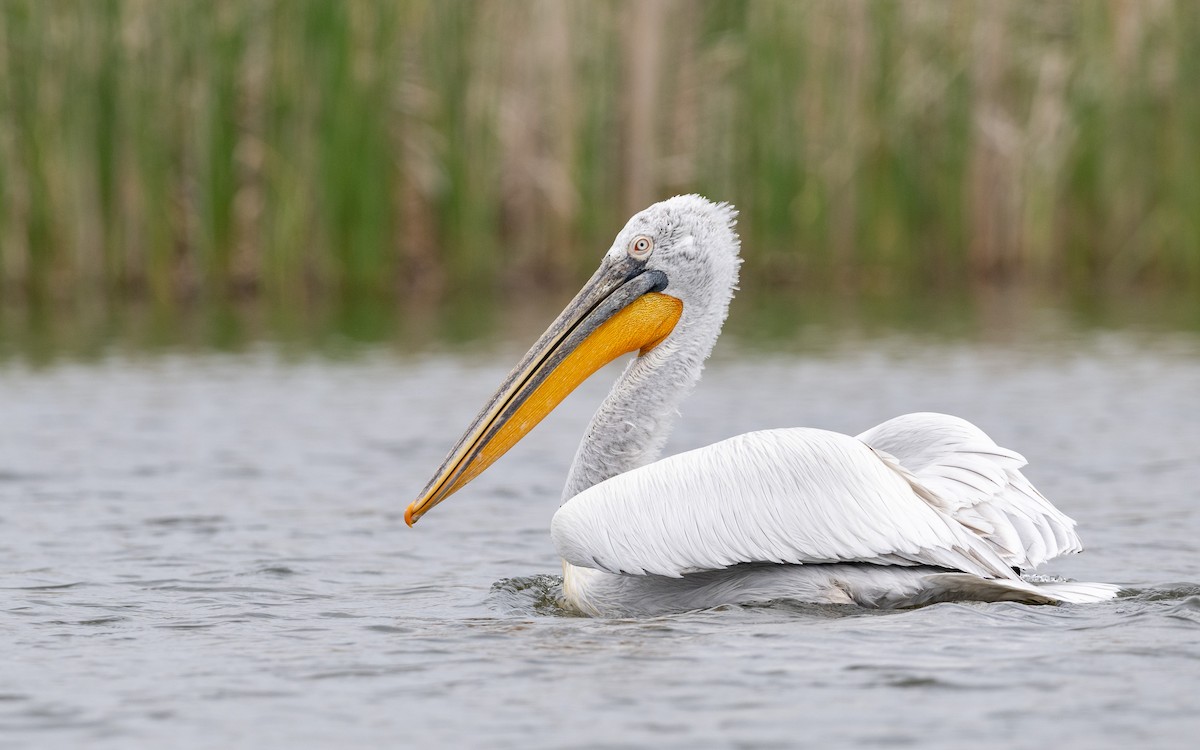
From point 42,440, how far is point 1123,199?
9128 mm

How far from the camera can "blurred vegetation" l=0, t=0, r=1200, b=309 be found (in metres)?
13.3

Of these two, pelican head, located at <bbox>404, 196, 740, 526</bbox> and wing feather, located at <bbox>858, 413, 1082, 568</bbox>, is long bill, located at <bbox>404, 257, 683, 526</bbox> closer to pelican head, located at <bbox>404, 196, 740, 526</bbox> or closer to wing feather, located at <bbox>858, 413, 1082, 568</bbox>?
pelican head, located at <bbox>404, 196, 740, 526</bbox>

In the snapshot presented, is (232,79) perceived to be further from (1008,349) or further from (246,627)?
(246,627)

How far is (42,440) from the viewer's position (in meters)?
9.08

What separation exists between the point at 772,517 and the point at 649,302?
3.98 feet

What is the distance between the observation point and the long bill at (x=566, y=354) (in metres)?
5.76

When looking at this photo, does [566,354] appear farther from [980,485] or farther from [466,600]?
[980,485]

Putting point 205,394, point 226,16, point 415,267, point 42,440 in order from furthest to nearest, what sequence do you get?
point 415,267 < point 226,16 < point 205,394 < point 42,440

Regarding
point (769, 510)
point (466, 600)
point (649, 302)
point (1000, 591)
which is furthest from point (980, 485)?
point (466, 600)

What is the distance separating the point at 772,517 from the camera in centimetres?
498

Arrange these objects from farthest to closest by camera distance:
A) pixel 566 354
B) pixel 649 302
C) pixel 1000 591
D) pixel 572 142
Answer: pixel 572 142 < pixel 649 302 < pixel 566 354 < pixel 1000 591

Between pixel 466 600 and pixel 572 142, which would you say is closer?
pixel 466 600

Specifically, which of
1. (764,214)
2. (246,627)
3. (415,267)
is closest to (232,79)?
(415,267)

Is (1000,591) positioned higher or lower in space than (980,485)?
lower
